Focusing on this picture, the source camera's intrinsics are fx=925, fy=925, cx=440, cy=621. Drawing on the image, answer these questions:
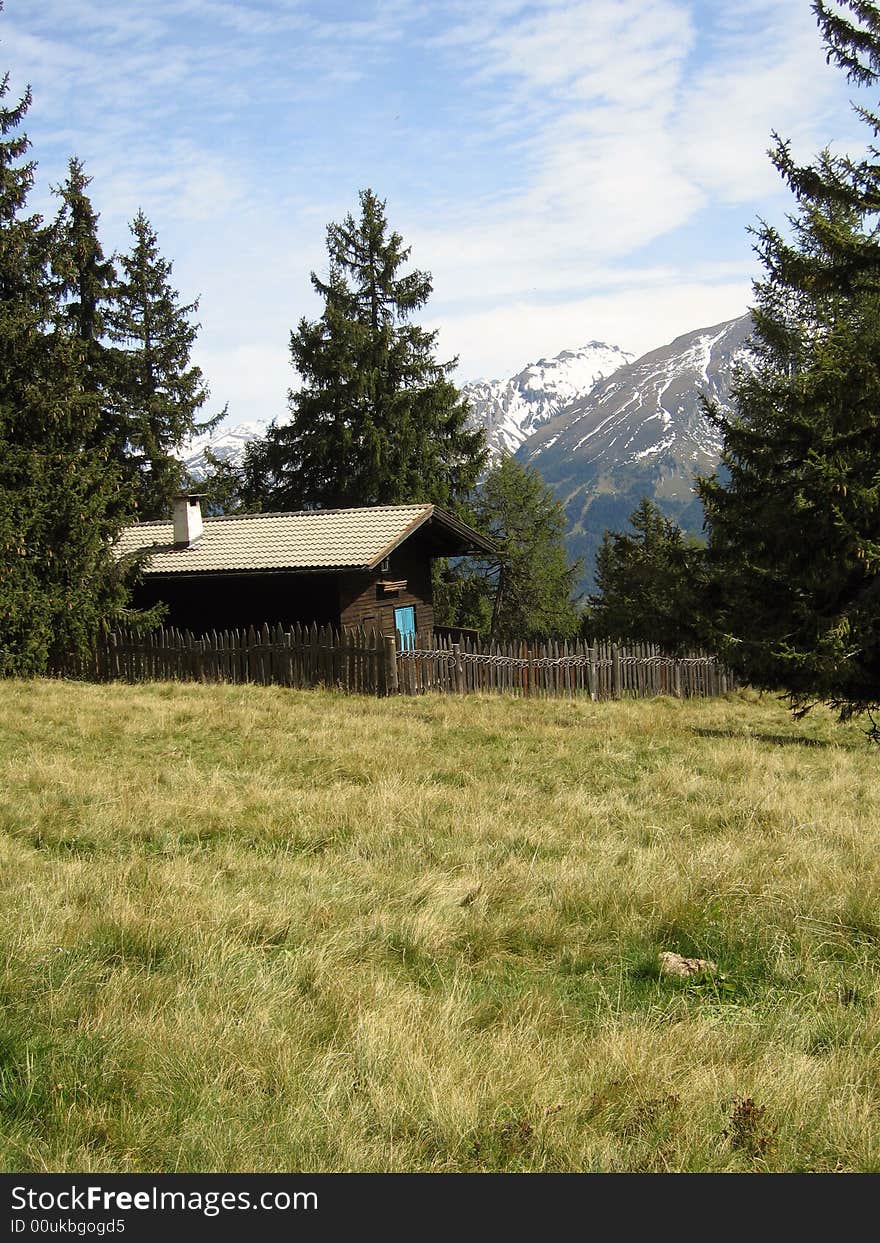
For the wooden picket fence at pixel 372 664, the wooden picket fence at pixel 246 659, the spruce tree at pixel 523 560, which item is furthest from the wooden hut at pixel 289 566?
the spruce tree at pixel 523 560

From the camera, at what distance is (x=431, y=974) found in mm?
4348

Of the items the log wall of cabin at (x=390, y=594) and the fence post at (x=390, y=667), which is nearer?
the fence post at (x=390, y=667)

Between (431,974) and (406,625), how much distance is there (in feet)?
76.1

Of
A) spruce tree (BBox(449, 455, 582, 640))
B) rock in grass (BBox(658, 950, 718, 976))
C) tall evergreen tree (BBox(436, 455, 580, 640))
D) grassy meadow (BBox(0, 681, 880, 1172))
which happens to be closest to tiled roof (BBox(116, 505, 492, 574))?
grassy meadow (BBox(0, 681, 880, 1172))

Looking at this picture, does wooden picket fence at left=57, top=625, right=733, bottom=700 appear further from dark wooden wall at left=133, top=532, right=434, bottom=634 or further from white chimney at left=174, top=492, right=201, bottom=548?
white chimney at left=174, top=492, right=201, bottom=548

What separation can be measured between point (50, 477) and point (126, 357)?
1666cm

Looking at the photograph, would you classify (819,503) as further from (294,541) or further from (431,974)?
(294,541)

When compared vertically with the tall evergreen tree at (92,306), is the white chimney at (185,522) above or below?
below

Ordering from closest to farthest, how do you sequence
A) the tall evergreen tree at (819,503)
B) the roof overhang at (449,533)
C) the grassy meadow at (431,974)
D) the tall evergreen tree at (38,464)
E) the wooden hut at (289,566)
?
the grassy meadow at (431,974)
the tall evergreen tree at (819,503)
the tall evergreen tree at (38,464)
the wooden hut at (289,566)
the roof overhang at (449,533)

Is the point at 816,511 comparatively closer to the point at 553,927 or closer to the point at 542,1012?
the point at 553,927

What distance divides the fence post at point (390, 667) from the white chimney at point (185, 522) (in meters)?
8.59

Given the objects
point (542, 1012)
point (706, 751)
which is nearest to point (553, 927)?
point (542, 1012)

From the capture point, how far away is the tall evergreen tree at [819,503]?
43.9ft

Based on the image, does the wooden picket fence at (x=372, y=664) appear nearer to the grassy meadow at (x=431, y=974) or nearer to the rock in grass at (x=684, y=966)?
the grassy meadow at (x=431, y=974)
